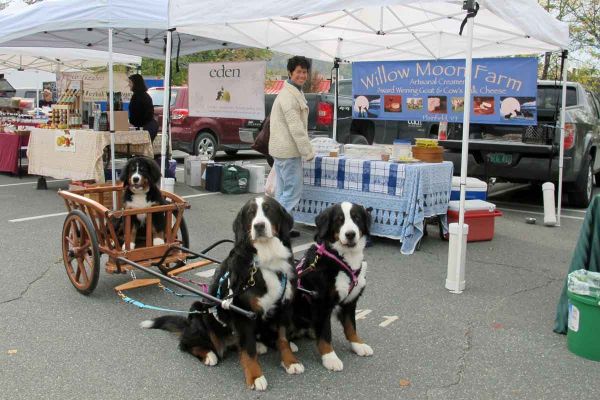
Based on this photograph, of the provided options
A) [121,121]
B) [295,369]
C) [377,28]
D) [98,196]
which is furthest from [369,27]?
[295,369]

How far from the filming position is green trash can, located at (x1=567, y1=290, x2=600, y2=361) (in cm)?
380

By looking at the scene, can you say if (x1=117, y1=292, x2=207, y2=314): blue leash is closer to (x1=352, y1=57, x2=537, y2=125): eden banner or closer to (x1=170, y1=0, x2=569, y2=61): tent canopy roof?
(x1=170, y1=0, x2=569, y2=61): tent canopy roof

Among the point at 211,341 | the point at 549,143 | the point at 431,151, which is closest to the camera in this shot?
the point at 211,341

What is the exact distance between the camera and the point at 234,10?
6664 mm

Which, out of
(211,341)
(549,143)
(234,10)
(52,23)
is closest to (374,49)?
(549,143)

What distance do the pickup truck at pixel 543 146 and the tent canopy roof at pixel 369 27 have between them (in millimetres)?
1118

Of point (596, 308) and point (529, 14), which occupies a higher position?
point (529, 14)

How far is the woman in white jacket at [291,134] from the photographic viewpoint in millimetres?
6715

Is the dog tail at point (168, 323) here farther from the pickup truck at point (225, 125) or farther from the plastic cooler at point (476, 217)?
the pickup truck at point (225, 125)

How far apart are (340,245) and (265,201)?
60 cm

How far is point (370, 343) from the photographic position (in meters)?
4.15

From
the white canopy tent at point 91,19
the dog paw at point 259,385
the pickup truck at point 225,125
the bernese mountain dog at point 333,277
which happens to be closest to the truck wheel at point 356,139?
the pickup truck at point 225,125

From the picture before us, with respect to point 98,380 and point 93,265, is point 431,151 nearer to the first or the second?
point 93,265

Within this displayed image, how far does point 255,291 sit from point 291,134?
3582 mm
